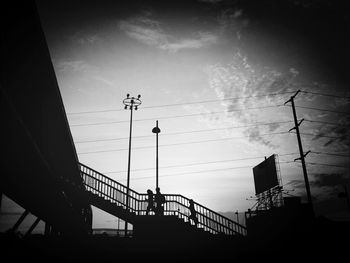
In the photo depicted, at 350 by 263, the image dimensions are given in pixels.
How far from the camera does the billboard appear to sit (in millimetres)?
34375

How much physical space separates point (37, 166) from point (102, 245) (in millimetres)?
6112

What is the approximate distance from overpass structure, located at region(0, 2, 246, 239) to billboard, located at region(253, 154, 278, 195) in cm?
1999

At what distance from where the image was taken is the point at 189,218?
16.2 m

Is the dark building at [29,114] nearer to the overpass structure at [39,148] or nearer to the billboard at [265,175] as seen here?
the overpass structure at [39,148]

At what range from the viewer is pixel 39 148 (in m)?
9.82

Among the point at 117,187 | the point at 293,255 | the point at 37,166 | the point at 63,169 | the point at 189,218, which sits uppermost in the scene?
the point at 63,169

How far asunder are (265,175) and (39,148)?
3396cm

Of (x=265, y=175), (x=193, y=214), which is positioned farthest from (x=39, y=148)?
(x=265, y=175)

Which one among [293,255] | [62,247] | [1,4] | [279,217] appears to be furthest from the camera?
[279,217]

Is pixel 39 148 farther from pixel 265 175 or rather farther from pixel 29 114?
pixel 265 175

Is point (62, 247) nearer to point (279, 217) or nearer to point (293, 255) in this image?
point (293, 255)

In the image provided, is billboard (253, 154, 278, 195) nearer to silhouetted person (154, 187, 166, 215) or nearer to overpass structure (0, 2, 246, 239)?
overpass structure (0, 2, 246, 239)

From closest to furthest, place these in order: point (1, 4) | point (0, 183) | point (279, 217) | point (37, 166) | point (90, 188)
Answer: point (1, 4)
point (37, 166)
point (0, 183)
point (90, 188)
point (279, 217)

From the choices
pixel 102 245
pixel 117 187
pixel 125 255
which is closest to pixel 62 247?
pixel 102 245
